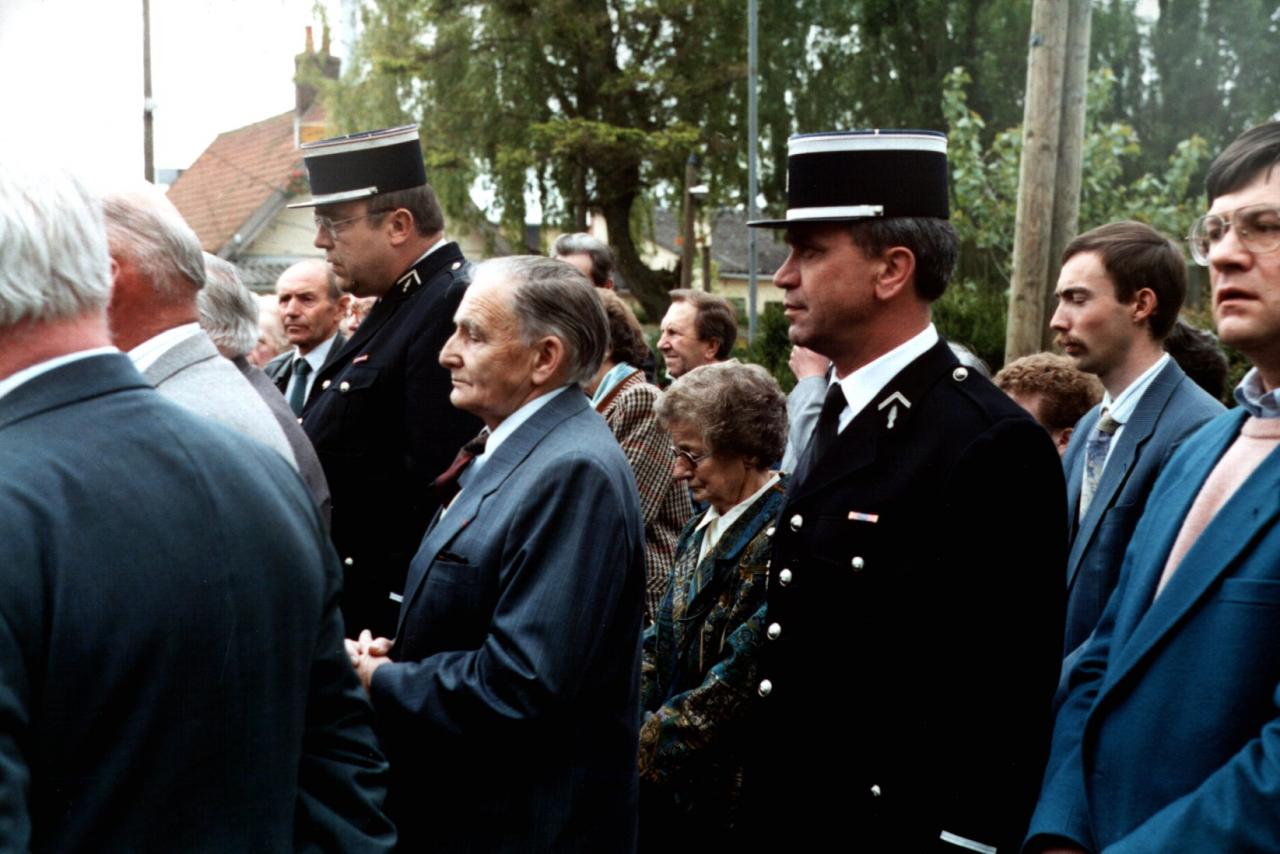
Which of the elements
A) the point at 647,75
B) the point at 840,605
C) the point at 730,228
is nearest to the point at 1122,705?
the point at 840,605

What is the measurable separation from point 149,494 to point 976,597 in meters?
1.46

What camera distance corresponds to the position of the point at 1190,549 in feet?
6.93

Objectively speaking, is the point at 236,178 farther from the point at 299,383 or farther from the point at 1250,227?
the point at 1250,227

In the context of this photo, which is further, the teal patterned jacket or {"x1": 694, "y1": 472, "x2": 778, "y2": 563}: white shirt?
{"x1": 694, "y1": 472, "x2": 778, "y2": 563}: white shirt

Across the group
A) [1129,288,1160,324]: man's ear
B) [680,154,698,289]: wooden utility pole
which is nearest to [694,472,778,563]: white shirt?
[1129,288,1160,324]: man's ear

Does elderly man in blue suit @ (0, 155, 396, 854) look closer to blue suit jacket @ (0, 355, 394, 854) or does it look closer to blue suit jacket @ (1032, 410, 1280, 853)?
blue suit jacket @ (0, 355, 394, 854)

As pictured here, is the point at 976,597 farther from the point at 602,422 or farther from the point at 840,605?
the point at 602,422

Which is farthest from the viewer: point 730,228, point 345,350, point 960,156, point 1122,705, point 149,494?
point 730,228

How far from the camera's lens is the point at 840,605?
2580 mm

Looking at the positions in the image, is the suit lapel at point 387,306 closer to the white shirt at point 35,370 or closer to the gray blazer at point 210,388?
the gray blazer at point 210,388

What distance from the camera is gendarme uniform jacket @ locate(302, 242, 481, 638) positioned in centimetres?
403

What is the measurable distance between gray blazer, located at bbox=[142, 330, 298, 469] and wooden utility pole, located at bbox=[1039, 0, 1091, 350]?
526 cm

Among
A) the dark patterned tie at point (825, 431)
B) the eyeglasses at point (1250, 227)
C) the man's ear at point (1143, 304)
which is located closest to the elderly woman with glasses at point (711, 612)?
the dark patterned tie at point (825, 431)

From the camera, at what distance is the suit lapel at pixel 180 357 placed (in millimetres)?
2746
